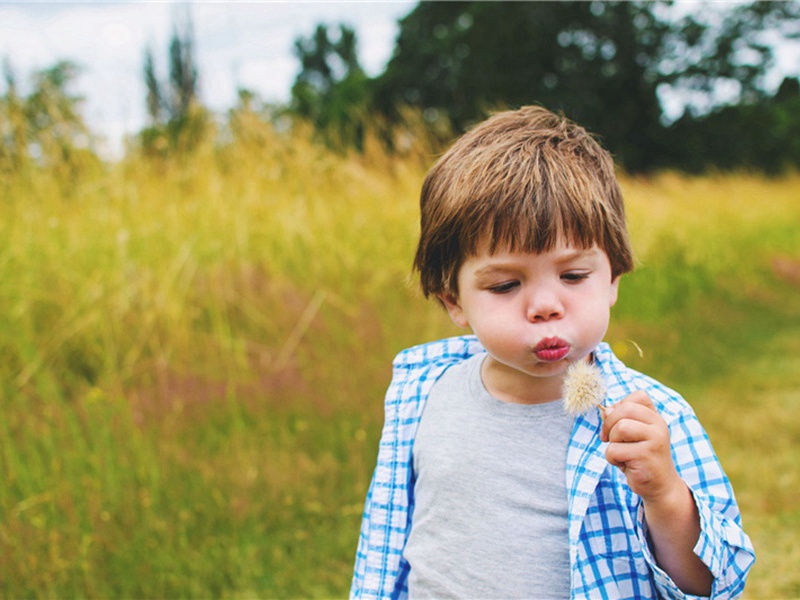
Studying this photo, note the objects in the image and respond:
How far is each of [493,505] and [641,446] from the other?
368 mm

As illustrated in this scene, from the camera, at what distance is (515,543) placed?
1.45 metres

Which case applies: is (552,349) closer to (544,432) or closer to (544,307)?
(544,307)

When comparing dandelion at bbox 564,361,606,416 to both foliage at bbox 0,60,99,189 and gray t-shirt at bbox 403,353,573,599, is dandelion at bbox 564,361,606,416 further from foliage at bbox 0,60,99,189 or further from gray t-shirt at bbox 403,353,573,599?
foliage at bbox 0,60,99,189

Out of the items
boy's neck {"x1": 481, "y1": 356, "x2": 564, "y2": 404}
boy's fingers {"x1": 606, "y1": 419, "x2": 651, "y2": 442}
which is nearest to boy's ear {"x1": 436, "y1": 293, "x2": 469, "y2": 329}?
boy's neck {"x1": 481, "y1": 356, "x2": 564, "y2": 404}

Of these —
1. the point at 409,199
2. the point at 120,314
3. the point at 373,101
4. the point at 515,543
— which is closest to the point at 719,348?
the point at 409,199

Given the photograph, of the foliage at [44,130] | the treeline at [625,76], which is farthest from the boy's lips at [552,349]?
the treeline at [625,76]

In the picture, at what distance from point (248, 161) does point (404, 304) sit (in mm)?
1755

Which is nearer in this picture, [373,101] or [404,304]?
[404,304]

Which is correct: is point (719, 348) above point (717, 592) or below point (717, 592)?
above

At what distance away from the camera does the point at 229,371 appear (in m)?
3.50

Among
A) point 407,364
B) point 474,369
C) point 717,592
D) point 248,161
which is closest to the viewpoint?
point 717,592

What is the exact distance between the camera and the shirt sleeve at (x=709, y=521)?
4.13ft

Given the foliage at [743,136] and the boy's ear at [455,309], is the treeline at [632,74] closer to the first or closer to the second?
the foliage at [743,136]

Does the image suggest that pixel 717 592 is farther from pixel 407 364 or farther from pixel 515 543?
pixel 407 364
